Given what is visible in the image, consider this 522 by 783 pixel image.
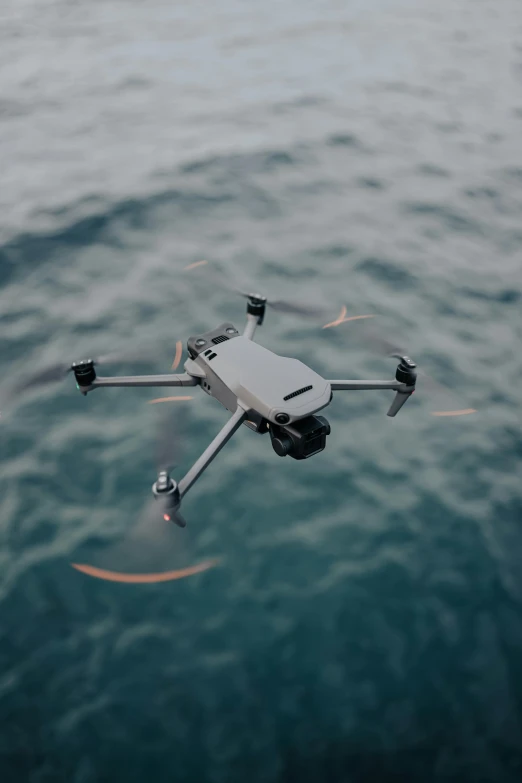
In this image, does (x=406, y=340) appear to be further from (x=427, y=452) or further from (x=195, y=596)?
(x=195, y=596)

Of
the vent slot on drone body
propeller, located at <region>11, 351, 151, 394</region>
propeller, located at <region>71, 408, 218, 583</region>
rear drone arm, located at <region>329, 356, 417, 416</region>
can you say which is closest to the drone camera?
the vent slot on drone body

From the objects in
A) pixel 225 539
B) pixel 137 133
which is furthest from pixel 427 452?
pixel 137 133

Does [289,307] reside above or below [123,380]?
above

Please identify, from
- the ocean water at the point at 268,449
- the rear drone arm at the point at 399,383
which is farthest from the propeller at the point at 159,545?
the rear drone arm at the point at 399,383

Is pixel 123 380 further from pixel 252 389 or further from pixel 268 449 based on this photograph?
pixel 268 449

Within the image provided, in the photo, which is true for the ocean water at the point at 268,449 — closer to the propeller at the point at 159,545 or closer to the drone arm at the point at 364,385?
the propeller at the point at 159,545

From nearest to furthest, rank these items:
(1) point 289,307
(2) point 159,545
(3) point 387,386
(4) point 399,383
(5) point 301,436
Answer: (2) point 159,545, (5) point 301,436, (3) point 387,386, (4) point 399,383, (1) point 289,307

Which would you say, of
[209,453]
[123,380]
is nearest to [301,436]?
[209,453]
